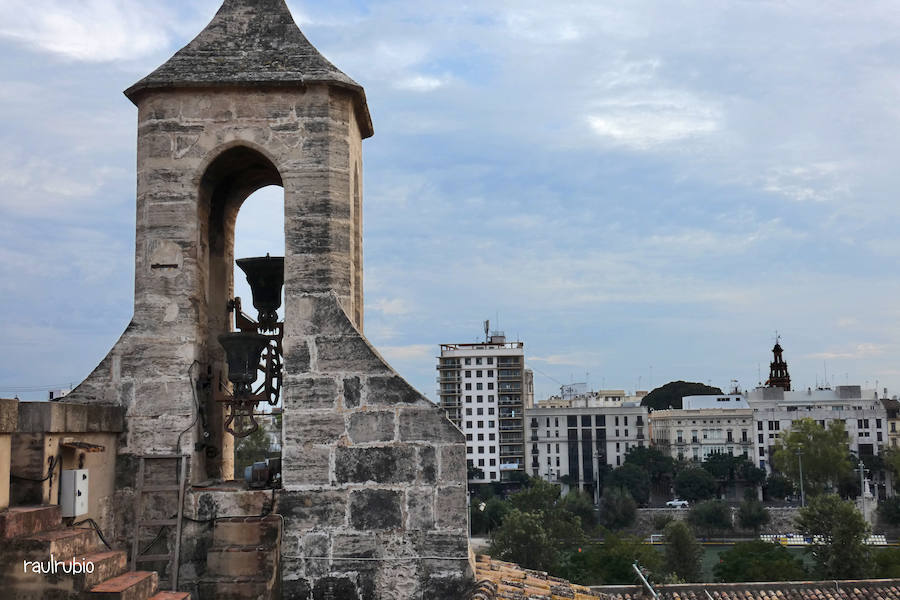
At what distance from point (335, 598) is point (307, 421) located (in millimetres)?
1258

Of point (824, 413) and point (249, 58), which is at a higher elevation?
point (249, 58)

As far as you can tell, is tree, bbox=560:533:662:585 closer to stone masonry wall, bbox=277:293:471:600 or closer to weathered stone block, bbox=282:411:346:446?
stone masonry wall, bbox=277:293:471:600

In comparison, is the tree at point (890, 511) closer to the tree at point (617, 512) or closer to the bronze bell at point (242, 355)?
the tree at point (617, 512)

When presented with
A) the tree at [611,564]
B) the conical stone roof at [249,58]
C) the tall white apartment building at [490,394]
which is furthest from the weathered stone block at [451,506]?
the tall white apartment building at [490,394]

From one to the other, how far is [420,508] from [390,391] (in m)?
0.86

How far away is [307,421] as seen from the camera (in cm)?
645

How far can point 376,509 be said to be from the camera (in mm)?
6309

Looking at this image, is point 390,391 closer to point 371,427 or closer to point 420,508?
point 371,427

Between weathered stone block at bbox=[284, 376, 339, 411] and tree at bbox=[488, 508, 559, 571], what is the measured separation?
132 feet

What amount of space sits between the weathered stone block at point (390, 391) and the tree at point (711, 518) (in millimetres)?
69332

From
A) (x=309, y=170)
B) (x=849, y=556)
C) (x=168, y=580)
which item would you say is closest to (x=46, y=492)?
(x=168, y=580)

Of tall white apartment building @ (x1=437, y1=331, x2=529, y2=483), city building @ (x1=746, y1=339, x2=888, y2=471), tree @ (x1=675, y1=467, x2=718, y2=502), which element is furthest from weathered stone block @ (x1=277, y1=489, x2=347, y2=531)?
city building @ (x1=746, y1=339, x2=888, y2=471)

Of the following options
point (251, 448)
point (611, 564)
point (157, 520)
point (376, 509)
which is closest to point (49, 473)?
point (157, 520)

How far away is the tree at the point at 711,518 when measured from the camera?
70.6 meters
